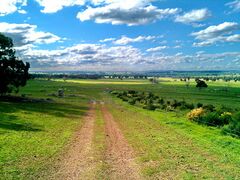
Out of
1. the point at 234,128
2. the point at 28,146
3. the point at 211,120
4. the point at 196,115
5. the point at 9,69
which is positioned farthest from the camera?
the point at 9,69

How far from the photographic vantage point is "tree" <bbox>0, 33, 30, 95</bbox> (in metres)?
70.2

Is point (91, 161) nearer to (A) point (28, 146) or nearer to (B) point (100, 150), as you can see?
(B) point (100, 150)

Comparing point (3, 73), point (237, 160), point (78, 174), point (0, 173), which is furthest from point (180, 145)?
point (3, 73)

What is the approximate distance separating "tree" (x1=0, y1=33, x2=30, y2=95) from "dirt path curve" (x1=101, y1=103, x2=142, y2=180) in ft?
151

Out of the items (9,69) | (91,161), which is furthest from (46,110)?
(91,161)

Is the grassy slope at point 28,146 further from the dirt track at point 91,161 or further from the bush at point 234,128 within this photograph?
the bush at point 234,128

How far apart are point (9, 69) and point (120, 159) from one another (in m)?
56.5

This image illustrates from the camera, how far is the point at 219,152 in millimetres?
23266

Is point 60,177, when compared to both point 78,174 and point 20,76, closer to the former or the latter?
point 78,174

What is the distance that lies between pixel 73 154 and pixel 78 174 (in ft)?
15.7

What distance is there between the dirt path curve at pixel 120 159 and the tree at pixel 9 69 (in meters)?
46.1

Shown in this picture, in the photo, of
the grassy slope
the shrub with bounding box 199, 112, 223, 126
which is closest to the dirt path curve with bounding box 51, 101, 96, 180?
the grassy slope

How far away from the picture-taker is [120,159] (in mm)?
20391

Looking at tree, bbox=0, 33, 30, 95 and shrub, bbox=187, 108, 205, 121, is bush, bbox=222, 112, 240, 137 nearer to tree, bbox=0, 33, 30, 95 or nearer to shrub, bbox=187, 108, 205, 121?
shrub, bbox=187, 108, 205, 121
